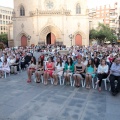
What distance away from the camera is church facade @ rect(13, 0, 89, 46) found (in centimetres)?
3856

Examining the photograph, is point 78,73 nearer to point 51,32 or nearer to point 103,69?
point 103,69

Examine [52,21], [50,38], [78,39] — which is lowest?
[78,39]

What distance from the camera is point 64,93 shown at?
7812mm

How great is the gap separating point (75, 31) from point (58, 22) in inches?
152

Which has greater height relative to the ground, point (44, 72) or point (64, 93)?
point (44, 72)

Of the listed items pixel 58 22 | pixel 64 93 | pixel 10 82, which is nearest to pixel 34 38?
pixel 58 22

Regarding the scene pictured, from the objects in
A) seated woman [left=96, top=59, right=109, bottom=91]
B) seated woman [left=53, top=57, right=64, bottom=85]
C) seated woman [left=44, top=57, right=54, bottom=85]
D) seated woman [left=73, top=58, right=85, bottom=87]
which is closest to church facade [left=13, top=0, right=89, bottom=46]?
seated woman [left=53, top=57, right=64, bottom=85]

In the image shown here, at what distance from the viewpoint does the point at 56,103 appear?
258 inches

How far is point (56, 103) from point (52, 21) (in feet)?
109

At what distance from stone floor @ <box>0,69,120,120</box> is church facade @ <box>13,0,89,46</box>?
30.8 m

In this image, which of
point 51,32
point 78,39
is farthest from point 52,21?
point 78,39

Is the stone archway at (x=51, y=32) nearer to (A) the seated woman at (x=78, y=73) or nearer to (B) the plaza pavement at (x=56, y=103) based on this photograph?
(A) the seated woman at (x=78, y=73)

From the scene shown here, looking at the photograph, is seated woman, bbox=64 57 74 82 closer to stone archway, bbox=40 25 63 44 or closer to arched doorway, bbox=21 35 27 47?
stone archway, bbox=40 25 63 44

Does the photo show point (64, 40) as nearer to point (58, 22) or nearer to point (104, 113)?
point (58, 22)
